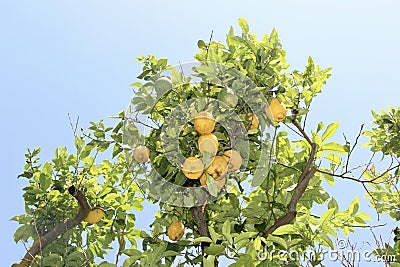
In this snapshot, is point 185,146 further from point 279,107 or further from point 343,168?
point 343,168

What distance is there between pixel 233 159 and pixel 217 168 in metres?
0.11

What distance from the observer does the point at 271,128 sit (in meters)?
2.04

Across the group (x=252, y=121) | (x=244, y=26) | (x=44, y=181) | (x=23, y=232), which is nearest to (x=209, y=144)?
(x=252, y=121)

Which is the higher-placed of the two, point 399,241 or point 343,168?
point 343,168

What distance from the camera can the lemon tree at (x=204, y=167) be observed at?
184 centimetres

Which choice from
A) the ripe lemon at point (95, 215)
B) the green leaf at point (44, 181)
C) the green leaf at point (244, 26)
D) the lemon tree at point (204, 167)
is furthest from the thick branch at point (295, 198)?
the green leaf at point (44, 181)

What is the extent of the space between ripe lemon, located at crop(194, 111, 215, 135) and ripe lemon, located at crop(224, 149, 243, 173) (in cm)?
14

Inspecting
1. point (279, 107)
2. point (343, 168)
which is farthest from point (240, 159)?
point (343, 168)

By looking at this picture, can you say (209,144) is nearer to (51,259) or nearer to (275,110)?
(275,110)

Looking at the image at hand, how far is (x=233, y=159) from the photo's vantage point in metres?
1.87

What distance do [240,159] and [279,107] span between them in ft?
0.96

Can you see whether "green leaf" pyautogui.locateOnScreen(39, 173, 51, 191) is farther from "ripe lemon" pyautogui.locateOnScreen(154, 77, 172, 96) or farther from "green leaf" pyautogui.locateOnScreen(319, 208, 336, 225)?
"green leaf" pyautogui.locateOnScreen(319, 208, 336, 225)

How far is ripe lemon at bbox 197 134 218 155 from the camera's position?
5.71 ft

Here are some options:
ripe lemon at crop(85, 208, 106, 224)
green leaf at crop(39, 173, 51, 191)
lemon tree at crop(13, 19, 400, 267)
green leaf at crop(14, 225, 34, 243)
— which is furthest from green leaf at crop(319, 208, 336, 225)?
green leaf at crop(14, 225, 34, 243)
